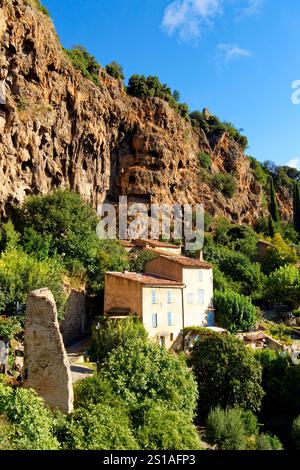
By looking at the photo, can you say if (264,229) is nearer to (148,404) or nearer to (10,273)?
(10,273)

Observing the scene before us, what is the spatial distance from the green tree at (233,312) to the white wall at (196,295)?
809 mm

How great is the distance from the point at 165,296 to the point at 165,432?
643 inches

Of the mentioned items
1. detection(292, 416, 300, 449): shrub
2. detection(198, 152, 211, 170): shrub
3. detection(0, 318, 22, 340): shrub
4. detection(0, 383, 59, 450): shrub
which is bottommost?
detection(292, 416, 300, 449): shrub

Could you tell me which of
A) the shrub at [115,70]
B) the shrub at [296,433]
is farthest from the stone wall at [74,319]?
the shrub at [115,70]

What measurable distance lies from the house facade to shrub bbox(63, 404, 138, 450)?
13694mm

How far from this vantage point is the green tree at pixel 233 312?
→ 36.1 meters

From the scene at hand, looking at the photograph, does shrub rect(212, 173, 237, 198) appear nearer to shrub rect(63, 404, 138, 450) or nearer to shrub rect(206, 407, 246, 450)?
shrub rect(206, 407, 246, 450)

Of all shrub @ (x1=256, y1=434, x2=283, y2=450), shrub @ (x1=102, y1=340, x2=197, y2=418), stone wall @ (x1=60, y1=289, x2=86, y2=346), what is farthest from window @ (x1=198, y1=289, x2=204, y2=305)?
shrub @ (x1=256, y1=434, x2=283, y2=450)

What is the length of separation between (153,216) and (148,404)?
40.4 meters

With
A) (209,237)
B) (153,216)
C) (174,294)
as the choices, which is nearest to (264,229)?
(209,237)

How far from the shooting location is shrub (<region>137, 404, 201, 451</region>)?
15594 millimetres

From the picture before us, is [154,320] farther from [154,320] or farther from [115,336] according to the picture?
[115,336]

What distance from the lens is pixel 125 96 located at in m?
61.9

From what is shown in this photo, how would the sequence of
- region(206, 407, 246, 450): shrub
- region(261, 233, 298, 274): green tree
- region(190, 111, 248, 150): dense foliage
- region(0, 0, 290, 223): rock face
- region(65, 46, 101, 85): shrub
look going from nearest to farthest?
region(206, 407, 246, 450): shrub
region(0, 0, 290, 223): rock face
region(65, 46, 101, 85): shrub
region(261, 233, 298, 274): green tree
region(190, 111, 248, 150): dense foliage
